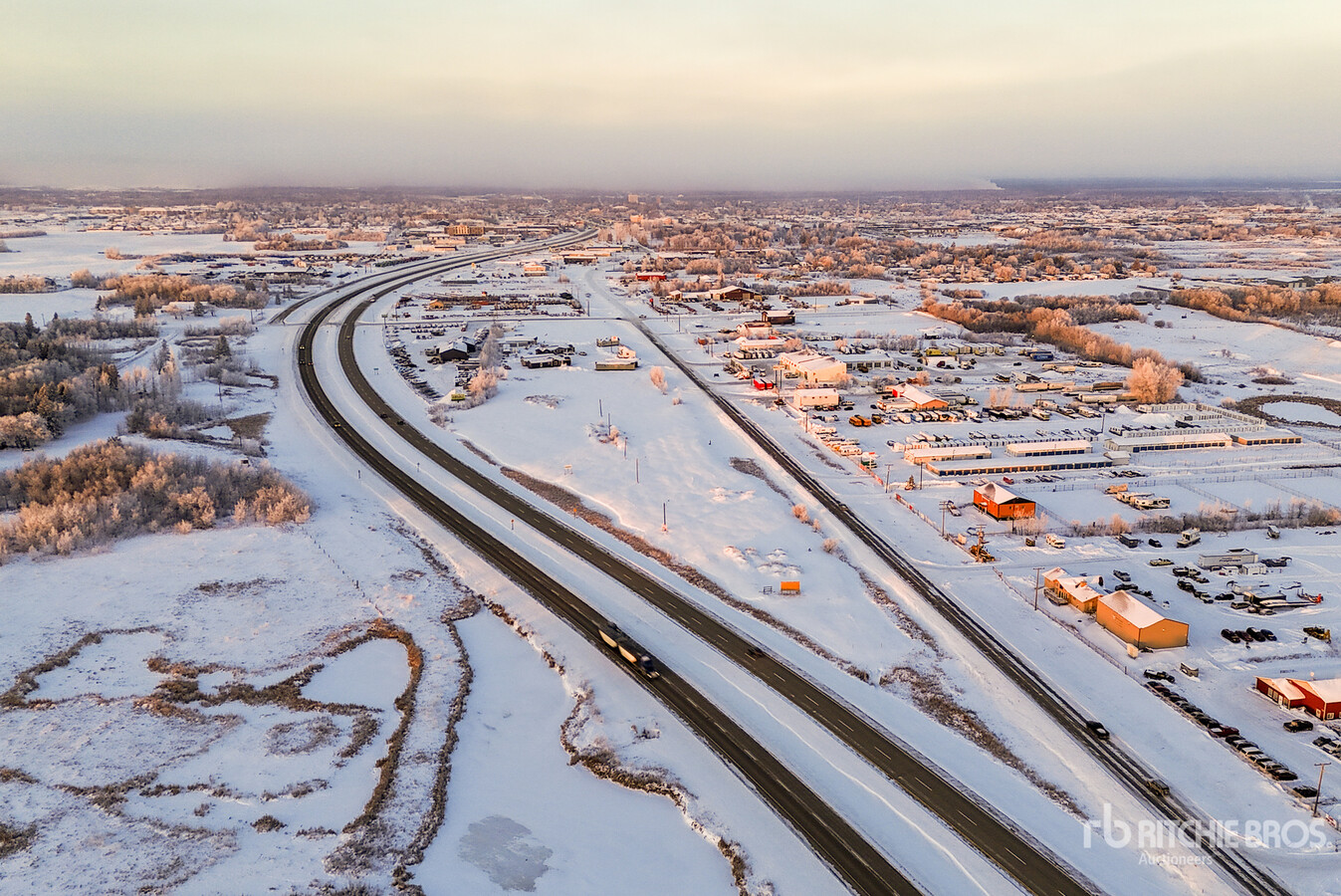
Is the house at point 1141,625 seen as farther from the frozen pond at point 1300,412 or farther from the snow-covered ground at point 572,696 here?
the frozen pond at point 1300,412

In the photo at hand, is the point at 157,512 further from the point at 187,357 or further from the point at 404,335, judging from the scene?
the point at 404,335

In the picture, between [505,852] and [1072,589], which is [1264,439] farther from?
[505,852]

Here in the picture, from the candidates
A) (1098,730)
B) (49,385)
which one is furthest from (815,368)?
(49,385)

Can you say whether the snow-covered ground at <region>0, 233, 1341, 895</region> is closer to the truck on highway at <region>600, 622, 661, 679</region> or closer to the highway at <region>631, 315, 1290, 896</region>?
the highway at <region>631, 315, 1290, 896</region>

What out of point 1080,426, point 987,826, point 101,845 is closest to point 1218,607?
point 987,826

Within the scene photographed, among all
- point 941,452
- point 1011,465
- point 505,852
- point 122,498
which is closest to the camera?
point 505,852

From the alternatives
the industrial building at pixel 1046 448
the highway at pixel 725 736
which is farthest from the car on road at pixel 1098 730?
the industrial building at pixel 1046 448
